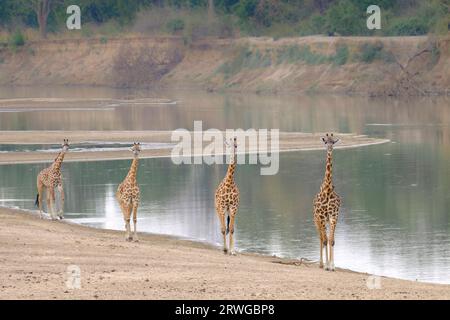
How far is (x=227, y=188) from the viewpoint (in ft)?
62.0

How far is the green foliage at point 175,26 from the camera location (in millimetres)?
89000

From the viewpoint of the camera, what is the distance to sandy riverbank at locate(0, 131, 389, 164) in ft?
120

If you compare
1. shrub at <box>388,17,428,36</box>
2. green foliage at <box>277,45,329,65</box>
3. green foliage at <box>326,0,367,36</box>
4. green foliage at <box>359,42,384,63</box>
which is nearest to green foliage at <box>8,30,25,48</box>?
green foliage at <box>277,45,329,65</box>

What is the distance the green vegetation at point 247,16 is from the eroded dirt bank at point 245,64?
2.00m

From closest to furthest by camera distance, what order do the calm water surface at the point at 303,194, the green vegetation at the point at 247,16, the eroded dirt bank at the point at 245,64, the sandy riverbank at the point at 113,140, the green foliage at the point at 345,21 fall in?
1. the calm water surface at the point at 303,194
2. the sandy riverbank at the point at 113,140
3. the eroded dirt bank at the point at 245,64
4. the green vegetation at the point at 247,16
5. the green foliage at the point at 345,21

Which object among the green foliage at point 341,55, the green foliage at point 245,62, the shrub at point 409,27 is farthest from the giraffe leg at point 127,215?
the shrub at point 409,27

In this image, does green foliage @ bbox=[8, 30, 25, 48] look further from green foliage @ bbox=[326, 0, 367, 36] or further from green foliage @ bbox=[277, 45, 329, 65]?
green foliage @ bbox=[326, 0, 367, 36]

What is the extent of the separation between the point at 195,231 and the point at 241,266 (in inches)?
240

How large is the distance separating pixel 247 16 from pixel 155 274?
7422cm

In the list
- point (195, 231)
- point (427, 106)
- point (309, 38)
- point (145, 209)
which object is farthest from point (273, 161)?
point (309, 38)

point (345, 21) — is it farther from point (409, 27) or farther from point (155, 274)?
point (155, 274)

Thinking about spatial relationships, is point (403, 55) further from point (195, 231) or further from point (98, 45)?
point (195, 231)

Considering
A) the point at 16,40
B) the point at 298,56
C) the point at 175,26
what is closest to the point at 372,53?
the point at 298,56

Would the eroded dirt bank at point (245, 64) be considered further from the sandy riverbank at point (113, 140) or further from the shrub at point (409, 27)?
the sandy riverbank at point (113, 140)
